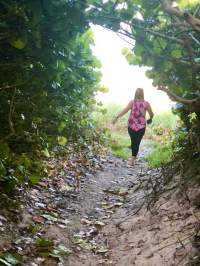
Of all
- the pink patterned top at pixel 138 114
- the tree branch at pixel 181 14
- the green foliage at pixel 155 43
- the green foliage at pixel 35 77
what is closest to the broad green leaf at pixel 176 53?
the green foliage at pixel 155 43

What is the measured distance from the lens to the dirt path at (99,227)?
423 cm

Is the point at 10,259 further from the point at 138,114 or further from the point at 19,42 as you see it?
the point at 138,114

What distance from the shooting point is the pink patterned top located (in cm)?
919

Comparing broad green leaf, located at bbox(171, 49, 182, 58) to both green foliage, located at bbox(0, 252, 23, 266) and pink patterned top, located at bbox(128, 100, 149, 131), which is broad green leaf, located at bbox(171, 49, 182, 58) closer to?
green foliage, located at bbox(0, 252, 23, 266)

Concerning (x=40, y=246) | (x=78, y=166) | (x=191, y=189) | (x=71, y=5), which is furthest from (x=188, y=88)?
(x=78, y=166)

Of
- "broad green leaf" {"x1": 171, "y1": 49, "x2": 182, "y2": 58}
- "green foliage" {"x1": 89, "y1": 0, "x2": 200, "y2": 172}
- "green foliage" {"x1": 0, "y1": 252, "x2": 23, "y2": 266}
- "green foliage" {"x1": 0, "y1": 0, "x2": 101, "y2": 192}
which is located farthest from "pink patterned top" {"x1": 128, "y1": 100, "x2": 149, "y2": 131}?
"green foliage" {"x1": 0, "y1": 252, "x2": 23, "y2": 266}

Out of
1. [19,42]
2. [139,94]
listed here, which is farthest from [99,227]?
[139,94]

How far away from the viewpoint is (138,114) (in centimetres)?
918

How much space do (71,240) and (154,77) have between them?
2.18 m

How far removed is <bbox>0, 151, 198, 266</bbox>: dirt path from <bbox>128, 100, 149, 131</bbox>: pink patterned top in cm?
253

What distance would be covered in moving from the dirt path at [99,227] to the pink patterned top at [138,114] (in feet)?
8.31

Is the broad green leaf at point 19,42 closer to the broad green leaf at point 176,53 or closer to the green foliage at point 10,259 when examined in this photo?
the broad green leaf at point 176,53

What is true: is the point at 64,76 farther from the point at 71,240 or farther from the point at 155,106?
the point at 155,106

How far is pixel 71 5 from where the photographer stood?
5.04 m
